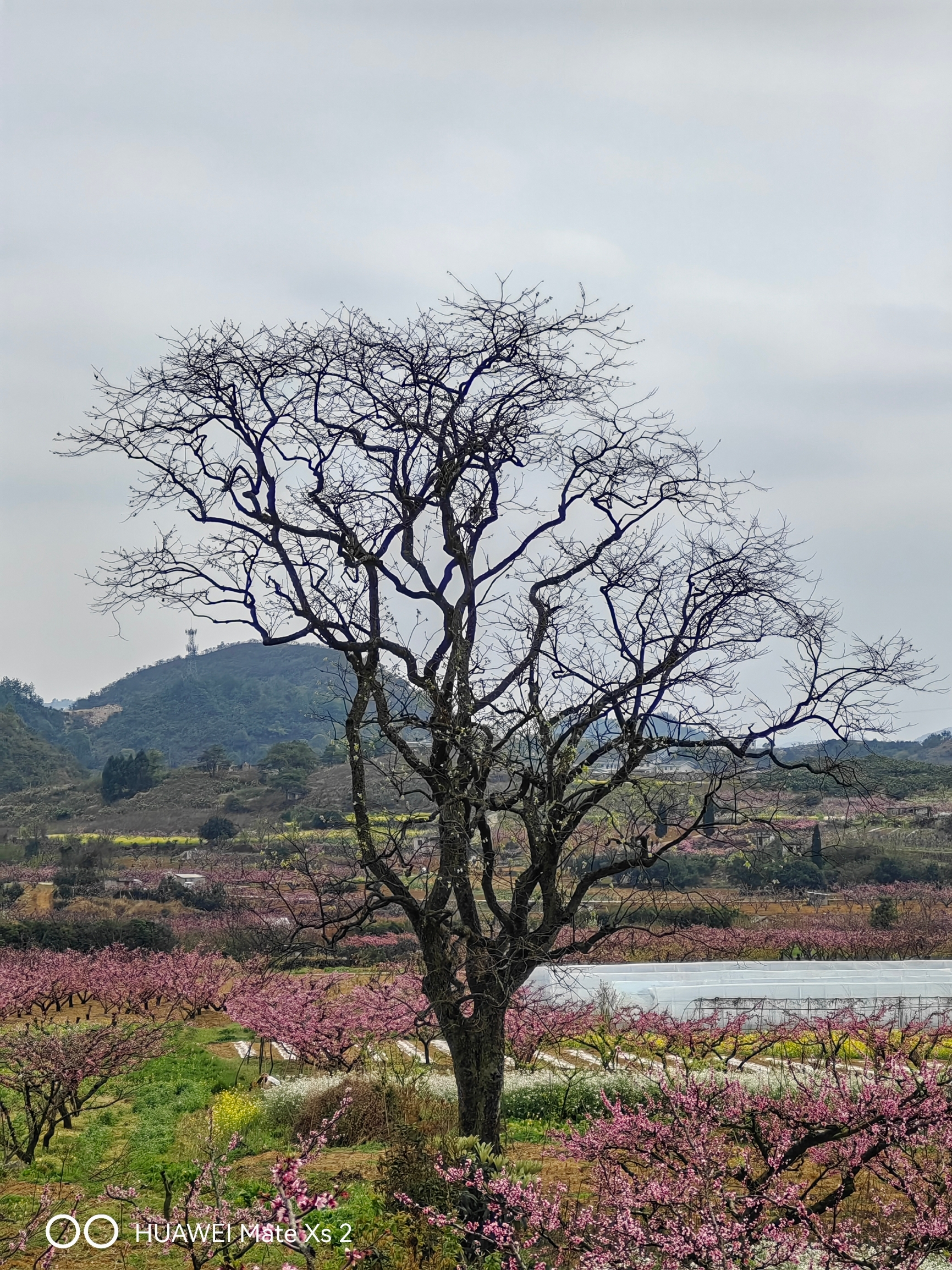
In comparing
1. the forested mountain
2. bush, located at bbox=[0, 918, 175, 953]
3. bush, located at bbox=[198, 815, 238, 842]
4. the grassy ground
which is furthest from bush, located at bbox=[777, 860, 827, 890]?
the forested mountain

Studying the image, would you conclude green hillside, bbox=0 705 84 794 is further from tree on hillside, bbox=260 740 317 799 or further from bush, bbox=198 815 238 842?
bush, bbox=198 815 238 842

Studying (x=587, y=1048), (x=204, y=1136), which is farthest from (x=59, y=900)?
(x=204, y=1136)

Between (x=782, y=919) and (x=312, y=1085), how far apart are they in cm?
2124

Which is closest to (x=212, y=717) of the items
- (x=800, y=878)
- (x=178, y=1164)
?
(x=800, y=878)

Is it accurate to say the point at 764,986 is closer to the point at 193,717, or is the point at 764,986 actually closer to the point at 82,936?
the point at 82,936

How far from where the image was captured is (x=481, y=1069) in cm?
653

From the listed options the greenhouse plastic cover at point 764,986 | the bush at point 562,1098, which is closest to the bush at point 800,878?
the greenhouse plastic cover at point 764,986

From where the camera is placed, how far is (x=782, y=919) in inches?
1152

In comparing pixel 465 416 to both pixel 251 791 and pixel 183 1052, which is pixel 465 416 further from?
pixel 251 791

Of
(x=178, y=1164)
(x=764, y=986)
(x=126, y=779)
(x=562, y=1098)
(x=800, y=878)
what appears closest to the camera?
(x=178, y=1164)

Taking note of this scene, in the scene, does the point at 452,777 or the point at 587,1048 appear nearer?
the point at 452,777

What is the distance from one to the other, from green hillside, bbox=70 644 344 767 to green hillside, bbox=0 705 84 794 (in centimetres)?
3809

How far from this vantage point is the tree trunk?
642 centimetres

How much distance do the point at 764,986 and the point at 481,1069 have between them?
1154cm
